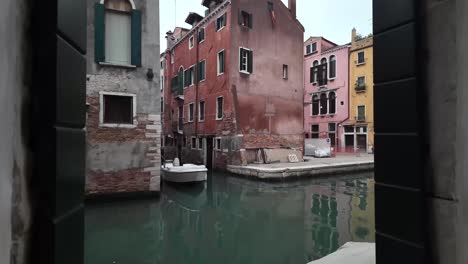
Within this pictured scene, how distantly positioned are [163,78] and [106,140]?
16916 millimetres

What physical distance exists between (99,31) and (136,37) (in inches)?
39.0

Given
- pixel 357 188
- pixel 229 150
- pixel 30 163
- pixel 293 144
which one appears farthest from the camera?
pixel 293 144

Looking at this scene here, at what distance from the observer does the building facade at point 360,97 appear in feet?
74.1

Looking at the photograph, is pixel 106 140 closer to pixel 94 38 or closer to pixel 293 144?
pixel 94 38

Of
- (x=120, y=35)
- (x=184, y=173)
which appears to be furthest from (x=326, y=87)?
(x=120, y=35)

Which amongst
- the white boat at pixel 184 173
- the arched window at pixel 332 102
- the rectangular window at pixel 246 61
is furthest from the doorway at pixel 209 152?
the arched window at pixel 332 102

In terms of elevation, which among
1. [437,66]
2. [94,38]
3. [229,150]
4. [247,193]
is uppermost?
[94,38]

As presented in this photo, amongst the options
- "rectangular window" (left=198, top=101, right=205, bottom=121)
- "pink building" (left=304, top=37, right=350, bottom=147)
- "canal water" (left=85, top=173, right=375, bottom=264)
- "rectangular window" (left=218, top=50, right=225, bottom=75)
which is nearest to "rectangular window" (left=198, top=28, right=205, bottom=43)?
"rectangular window" (left=218, top=50, right=225, bottom=75)

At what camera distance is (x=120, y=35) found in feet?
28.0

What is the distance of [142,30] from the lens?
8.72m

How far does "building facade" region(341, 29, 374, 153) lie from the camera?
74.1 ft

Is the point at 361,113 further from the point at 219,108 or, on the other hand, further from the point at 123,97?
the point at 123,97

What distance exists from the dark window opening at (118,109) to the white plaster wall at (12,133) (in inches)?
320

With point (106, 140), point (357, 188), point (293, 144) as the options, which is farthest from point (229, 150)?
point (106, 140)
